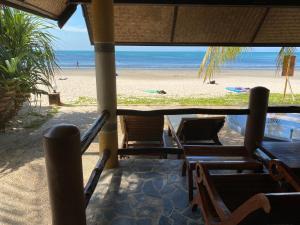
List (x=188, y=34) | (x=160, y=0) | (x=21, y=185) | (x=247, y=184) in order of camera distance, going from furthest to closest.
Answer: (x=188, y=34), (x=21, y=185), (x=160, y=0), (x=247, y=184)

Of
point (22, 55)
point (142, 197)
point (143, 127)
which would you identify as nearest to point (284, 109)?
point (142, 197)

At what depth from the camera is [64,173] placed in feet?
4.78

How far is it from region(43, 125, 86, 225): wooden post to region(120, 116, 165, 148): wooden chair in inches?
135

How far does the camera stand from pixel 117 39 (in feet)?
15.0

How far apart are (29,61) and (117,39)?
3085 mm

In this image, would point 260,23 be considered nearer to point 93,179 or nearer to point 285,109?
point 285,109

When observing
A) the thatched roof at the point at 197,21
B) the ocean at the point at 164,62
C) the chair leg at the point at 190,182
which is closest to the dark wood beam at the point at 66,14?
the thatched roof at the point at 197,21

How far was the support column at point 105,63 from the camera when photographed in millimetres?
2895

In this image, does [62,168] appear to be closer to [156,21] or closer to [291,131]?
[156,21]

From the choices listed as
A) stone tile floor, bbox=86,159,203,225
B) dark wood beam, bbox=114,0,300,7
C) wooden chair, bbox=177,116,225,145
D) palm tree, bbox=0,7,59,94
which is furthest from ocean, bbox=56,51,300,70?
stone tile floor, bbox=86,159,203,225

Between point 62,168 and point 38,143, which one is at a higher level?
point 62,168

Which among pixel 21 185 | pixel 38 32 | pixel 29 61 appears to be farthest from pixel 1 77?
pixel 21 185

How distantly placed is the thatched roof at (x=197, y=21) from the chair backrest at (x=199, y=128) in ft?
4.33

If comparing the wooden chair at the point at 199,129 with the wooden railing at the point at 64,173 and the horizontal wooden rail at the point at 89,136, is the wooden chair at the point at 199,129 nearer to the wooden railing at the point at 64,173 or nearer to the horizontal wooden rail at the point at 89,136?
the horizontal wooden rail at the point at 89,136
